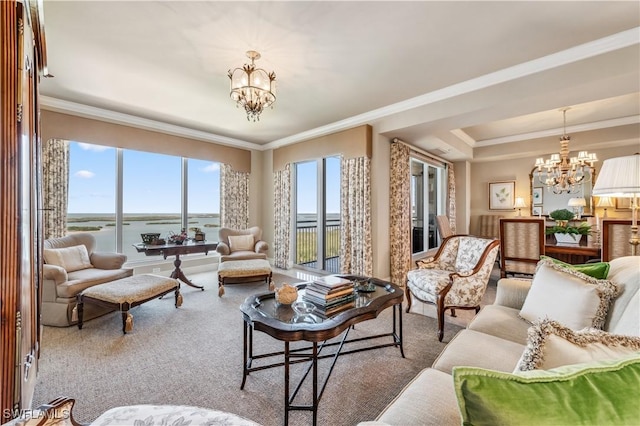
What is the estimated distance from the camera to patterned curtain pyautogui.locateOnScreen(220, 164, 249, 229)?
19.1 ft

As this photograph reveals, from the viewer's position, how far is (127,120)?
4.41m

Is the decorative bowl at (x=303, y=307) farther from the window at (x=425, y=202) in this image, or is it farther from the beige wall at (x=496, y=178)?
the beige wall at (x=496, y=178)

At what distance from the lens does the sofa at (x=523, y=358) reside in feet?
2.02

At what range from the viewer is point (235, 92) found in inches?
105

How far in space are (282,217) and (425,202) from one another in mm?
3244

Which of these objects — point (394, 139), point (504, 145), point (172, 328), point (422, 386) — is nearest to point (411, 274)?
point (422, 386)

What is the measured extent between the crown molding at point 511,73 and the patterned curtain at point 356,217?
695mm

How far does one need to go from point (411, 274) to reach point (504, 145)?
4.64m

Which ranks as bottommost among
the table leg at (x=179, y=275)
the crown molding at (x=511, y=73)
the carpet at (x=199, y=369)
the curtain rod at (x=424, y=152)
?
the carpet at (x=199, y=369)

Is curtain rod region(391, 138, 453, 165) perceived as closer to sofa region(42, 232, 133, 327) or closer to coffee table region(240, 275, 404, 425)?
coffee table region(240, 275, 404, 425)

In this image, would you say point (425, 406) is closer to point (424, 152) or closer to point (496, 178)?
point (424, 152)

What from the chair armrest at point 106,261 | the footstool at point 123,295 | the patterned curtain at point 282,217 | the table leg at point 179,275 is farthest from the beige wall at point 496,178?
the chair armrest at point 106,261

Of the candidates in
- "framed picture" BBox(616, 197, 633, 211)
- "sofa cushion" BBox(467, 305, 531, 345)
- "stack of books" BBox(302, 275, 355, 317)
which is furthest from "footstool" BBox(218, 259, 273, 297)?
"framed picture" BBox(616, 197, 633, 211)

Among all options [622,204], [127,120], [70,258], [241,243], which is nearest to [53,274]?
[70,258]
